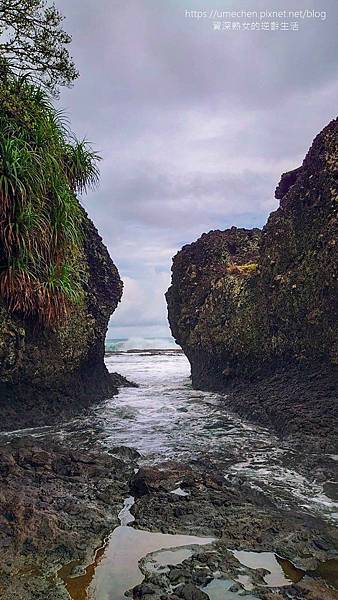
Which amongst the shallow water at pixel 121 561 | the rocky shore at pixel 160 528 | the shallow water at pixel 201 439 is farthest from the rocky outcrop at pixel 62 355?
the shallow water at pixel 121 561

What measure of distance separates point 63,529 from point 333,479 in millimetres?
2828

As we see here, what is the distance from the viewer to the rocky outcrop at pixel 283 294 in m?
8.21

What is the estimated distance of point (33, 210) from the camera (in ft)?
22.8

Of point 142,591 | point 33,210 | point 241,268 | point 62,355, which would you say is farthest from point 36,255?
point 241,268

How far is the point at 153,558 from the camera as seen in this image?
300 cm

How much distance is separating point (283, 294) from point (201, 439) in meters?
3.86

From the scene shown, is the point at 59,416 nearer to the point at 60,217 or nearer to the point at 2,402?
the point at 2,402

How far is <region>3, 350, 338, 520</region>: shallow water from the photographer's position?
450 cm

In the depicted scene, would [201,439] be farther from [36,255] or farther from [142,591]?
[142,591]

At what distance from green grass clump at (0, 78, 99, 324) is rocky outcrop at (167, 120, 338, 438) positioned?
13.8ft

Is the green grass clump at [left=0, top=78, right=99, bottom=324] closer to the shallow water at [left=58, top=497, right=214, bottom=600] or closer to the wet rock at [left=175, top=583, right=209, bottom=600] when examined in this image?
the shallow water at [left=58, top=497, right=214, bottom=600]

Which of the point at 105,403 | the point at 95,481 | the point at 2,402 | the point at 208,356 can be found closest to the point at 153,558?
the point at 95,481

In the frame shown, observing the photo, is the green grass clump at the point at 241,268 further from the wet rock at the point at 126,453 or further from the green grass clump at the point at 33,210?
the wet rock at the point at 126,453

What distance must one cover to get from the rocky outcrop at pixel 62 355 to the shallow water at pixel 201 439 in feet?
1.83
